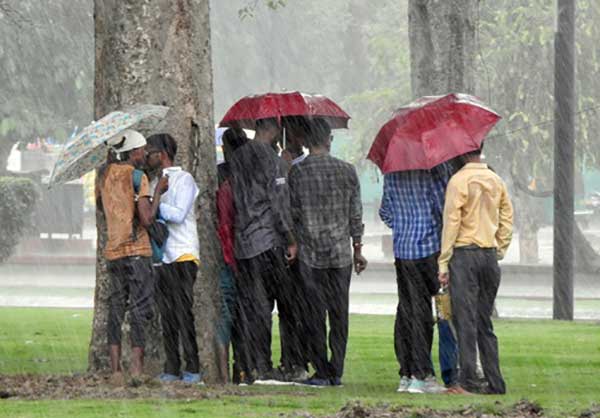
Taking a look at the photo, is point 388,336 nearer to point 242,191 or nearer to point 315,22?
point 242,191

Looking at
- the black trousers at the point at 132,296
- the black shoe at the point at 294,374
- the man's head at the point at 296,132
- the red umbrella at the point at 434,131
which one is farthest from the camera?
the man's head at the point at 296,132

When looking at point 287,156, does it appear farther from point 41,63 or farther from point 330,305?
point 41,63

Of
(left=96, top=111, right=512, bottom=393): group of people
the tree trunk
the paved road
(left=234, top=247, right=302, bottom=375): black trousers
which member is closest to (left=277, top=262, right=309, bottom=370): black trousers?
(left=96, top=111, right=512, bottom=393): group of people

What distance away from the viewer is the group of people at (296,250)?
437 inches

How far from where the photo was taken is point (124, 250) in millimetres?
11086

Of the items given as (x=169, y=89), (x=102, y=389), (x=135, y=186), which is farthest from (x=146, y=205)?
(x=169, y=89)

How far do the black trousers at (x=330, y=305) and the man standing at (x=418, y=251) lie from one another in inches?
22.6

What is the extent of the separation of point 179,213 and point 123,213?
18.7 inches

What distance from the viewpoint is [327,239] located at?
12070mm

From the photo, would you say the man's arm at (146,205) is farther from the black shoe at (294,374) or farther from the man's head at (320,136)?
the black shoe at (294,374)

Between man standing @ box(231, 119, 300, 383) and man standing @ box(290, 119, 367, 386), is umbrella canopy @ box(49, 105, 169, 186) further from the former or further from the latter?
man standing @ box(290, 119, 367, 386)

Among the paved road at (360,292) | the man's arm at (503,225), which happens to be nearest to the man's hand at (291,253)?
the man's arm at (503,225)

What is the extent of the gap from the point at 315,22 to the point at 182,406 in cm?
5592

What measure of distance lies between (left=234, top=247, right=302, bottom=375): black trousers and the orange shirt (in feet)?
3.30
